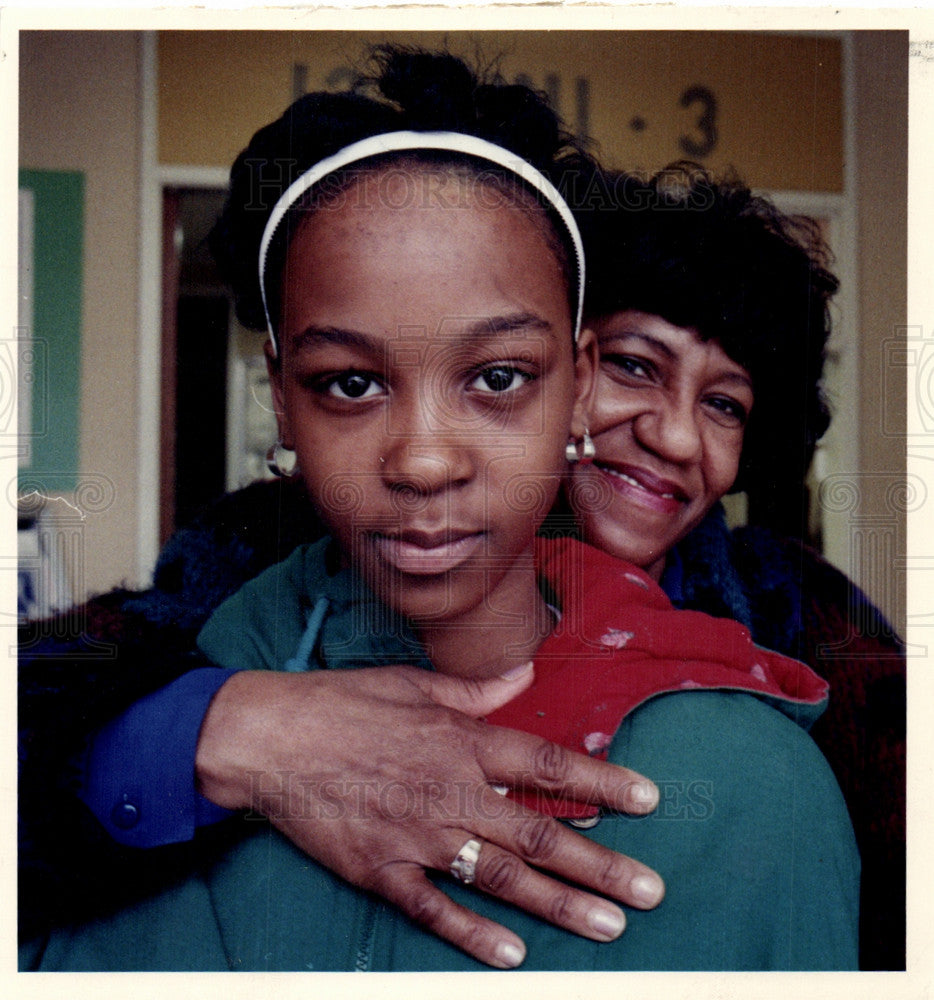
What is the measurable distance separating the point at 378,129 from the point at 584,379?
1.71ft

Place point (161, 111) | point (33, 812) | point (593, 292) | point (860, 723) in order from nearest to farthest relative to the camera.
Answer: point (33, 812), point (593, 292), point (860, 723), point (161, 111)

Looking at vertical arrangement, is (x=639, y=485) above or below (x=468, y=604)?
above

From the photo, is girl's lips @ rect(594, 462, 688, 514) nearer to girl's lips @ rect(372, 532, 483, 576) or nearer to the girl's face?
the girl's face

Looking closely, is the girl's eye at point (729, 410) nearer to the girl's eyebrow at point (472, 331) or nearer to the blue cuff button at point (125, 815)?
the girl's eyebrow at point (472, 331)

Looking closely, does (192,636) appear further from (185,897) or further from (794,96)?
(794,96)

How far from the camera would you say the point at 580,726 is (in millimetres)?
1399

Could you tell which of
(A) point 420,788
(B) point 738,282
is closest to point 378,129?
(B) point 738,282

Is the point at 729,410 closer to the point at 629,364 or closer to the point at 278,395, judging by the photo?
the point at 629,364

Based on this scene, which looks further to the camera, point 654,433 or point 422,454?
point 654,433

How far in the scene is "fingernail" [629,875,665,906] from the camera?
135cm

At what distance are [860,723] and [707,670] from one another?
484 millimetres

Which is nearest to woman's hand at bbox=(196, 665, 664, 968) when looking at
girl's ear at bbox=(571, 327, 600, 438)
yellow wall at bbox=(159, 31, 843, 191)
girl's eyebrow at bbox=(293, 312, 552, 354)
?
girl's ear at bbox=(571, 327, 600, 438)

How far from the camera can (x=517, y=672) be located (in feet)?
4.96
